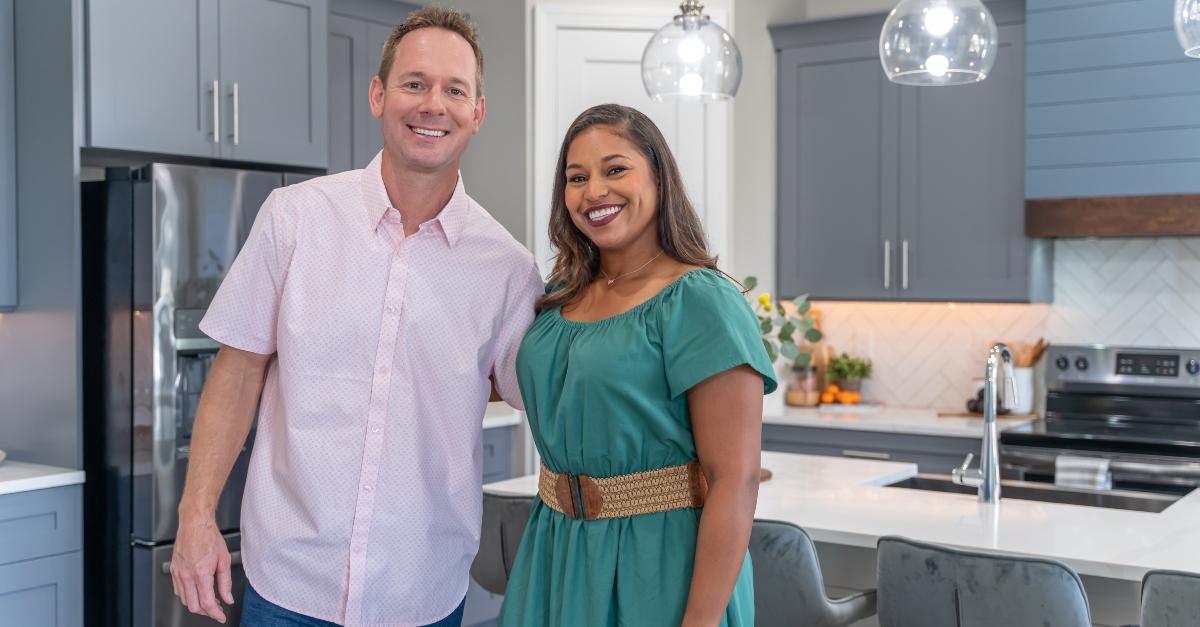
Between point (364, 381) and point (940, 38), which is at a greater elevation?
point (940, 38)

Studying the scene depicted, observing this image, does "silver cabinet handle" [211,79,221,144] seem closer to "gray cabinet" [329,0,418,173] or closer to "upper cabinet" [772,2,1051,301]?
"gray cabinet" [329,0,418,173]

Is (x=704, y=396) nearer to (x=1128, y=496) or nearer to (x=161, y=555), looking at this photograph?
(x=1128, y=496)

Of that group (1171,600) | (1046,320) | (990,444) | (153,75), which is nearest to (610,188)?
(1171,600)

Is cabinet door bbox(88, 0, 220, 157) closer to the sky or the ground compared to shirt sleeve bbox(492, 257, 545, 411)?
closer to the sky

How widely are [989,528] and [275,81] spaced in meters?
2.49

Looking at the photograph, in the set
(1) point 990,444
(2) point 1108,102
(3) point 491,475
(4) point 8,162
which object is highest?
(2) point 1108,102

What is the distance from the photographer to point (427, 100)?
188 centimetres

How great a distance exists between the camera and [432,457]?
192cm

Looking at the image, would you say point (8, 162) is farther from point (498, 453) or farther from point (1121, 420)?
point (1121, 420)

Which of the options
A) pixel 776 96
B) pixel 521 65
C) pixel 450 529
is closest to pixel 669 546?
pixel 450 529

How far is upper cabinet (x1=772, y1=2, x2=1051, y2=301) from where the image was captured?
4805 mm

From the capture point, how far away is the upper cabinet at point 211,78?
3.32m

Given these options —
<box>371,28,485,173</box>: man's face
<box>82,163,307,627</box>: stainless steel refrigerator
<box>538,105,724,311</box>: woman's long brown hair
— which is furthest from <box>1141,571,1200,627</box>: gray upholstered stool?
<box>82,163,307,627</box>: stainless steel refrigerator

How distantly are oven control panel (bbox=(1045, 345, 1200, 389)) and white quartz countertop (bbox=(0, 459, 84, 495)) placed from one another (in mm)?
3604
